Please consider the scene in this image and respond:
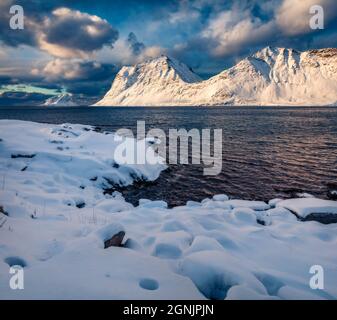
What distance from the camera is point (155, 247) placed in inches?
302

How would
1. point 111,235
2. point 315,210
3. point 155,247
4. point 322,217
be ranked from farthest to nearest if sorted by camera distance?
point 315,210 → point 322,217 → point 155,247 → point 111,235

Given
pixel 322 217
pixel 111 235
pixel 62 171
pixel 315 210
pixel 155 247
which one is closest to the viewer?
pixel 111 235

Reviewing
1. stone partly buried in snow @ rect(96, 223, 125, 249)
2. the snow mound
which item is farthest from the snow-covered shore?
the snow mound

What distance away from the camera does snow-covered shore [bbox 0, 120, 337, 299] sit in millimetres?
5277

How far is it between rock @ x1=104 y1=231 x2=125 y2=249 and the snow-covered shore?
11 cm

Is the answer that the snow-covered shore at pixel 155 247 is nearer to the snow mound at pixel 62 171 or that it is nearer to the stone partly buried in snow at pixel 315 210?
the stone partly buried in snow at pixel 315 210

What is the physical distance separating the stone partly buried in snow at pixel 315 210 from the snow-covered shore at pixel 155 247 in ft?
0.14

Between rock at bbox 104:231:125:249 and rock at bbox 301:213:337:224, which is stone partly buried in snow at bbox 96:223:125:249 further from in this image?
rock at bbox 301:213:337:224

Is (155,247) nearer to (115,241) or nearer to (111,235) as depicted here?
(115,241)

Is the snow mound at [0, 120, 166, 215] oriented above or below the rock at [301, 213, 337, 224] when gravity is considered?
above

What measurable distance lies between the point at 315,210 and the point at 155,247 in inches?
314

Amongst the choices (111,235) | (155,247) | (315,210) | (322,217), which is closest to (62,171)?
(111,235)

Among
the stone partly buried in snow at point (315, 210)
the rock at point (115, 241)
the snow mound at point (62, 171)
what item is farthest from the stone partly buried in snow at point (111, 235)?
the stone partly buried in snow at point (315, 210)
